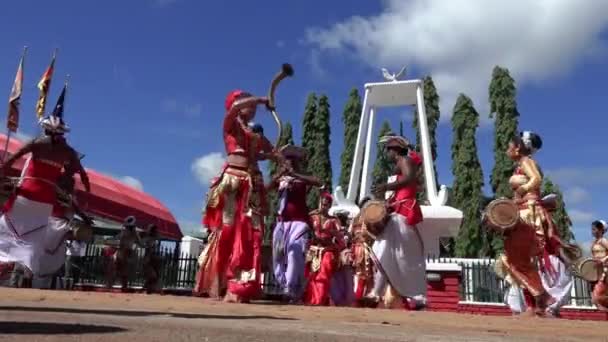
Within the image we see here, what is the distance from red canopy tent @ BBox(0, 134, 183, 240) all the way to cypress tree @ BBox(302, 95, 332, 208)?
15.6m

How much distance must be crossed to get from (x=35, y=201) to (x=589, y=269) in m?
8.65

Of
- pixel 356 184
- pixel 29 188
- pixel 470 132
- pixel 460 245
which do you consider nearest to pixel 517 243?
pixel 29 188

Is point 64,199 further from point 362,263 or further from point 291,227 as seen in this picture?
point 362,263

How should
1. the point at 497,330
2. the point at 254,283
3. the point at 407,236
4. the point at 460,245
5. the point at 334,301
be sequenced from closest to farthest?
the point at 497,330 → the point at 254,283 → the point at 407,236 → the point at 334,301 → the point at 460,245

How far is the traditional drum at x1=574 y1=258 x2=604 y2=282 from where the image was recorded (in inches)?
A: 355

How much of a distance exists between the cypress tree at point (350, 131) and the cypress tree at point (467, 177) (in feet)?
23.6

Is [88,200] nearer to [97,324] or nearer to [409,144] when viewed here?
[409,144]

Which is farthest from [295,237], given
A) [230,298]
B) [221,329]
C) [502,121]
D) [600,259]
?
[502,121]

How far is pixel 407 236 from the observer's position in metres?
7.14

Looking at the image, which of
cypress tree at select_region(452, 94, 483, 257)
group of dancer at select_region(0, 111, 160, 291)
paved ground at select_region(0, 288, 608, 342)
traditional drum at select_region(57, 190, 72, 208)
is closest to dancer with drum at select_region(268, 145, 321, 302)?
paved ground at select_region(0, 288, 608, 342)

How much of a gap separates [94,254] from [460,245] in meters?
22.9

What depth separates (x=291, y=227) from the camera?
25.5ft

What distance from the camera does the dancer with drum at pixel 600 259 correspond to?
9.48 metres

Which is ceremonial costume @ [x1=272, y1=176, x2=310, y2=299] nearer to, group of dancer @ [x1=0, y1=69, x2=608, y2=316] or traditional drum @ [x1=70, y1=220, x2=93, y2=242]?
group of dancer @ [x1=0, y1=69, x2=608, y2=316]
